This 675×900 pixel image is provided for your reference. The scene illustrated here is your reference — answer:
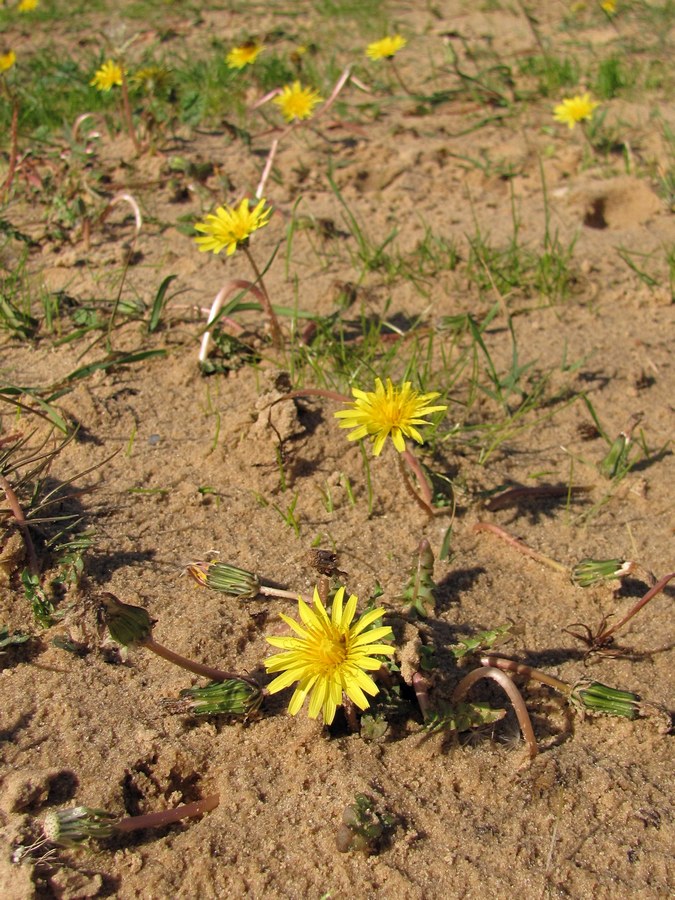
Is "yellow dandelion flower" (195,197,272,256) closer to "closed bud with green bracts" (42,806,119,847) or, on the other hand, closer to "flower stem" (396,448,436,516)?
"flower stem" (396,448,436,516)

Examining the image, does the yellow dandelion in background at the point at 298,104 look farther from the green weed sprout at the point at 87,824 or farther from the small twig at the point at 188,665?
the green weed sprout at the point at 87,824

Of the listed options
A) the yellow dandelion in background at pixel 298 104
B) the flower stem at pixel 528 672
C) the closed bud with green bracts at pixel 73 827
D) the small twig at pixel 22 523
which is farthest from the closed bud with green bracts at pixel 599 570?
the yellow dandelion in background at pixel 298 104

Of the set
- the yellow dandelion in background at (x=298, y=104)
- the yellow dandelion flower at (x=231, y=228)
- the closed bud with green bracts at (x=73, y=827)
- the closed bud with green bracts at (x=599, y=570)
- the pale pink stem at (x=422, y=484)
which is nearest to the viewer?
the closed bud with green bracts at (x=73, y=827)

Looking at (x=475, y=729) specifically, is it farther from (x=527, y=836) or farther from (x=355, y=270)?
(x=355, y=270)

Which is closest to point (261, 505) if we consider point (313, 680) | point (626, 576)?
point (313, 680)

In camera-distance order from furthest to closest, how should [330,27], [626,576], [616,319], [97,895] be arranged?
[330,27] → [616,319] → [626,576] → [97,895]

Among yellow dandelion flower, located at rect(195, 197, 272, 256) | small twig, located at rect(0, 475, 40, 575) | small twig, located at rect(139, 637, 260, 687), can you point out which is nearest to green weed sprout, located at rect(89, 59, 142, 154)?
yellow dandelion flower, located at rect(195, 197, 272, 256)

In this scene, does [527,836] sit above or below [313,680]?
below

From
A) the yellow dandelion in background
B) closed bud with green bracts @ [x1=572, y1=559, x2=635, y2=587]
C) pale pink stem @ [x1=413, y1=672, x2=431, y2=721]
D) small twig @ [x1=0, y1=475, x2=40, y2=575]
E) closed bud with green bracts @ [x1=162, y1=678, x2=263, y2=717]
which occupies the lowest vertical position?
closed bud with green bracts @ [x1=572, y1=559, x2=635, y2=587]
